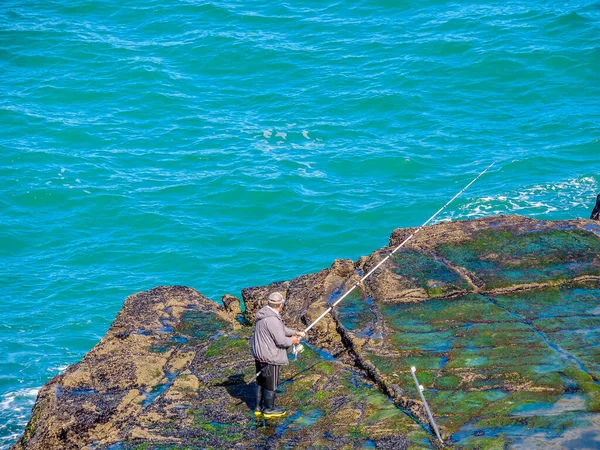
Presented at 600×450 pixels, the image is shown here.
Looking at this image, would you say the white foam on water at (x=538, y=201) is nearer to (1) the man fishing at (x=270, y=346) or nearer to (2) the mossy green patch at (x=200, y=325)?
(2) the mossy green patch at (x=200, y=325)

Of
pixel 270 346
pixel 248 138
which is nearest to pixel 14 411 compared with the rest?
pixel 270 346

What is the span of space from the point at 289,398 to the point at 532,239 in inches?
241

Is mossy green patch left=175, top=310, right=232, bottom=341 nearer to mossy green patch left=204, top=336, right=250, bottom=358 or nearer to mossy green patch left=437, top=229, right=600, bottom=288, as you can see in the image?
mossy green patch left=204, top=336, right=250, bottom=358

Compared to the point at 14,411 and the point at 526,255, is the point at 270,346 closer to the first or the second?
the point at 526,255

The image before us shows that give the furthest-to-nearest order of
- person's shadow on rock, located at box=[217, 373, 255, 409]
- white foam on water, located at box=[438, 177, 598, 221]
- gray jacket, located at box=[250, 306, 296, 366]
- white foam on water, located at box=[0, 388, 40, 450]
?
1. white foam on water, located at box=[438, 177, 598, 221]
2. white foam on water, located at box=[0, 388, 40, 450]
3. person's shadow on rock, located at box=[217, 373, 255, 409]
4. gray jacket, located at box=[250, 306, 296, 366]

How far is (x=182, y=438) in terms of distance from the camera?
432 inches

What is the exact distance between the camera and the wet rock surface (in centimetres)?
1077

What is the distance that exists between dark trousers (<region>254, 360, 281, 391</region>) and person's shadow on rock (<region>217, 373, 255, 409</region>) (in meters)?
0.66

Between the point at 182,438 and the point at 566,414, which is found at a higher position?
the point at 182,438

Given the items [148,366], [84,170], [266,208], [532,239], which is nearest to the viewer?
[148,366]

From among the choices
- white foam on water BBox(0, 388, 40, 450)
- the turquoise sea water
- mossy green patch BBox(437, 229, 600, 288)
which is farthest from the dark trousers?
the turquoise sea water

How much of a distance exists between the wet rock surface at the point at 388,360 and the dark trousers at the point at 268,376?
0.52m

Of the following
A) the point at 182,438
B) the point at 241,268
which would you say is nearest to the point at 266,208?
the point at 241,268

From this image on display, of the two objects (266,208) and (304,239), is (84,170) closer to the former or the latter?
(266,208)
